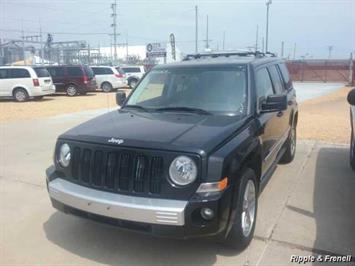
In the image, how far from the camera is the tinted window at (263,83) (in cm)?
472

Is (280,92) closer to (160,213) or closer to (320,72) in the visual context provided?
(160,213)

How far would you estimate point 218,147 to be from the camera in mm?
3352

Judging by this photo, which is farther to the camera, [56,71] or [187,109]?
[56,71]

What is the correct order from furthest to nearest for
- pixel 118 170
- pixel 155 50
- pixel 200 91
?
1. pixel 155 50
2. pixel 200 91
3. pixel 118 170

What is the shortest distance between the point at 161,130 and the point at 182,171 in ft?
1.93

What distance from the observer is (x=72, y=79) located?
2350cm

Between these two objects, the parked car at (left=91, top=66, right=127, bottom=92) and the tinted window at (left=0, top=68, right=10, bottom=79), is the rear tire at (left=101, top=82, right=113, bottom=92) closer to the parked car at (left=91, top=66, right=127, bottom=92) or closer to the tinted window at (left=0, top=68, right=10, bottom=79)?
the parked car at (left=91, top=66, right=127, bottom=92)

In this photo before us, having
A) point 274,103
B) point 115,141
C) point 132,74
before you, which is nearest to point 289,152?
point 274,103

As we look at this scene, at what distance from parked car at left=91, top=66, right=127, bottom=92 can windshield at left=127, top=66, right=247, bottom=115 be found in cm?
2240

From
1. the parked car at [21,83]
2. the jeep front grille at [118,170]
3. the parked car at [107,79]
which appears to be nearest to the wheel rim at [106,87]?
the parked car at [107,79]

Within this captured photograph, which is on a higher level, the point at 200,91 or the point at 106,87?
the point at 200,91

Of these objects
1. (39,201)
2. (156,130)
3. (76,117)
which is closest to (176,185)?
(156,130)

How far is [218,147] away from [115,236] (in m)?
1.60

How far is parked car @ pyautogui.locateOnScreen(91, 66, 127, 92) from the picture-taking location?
26984 millimetres
